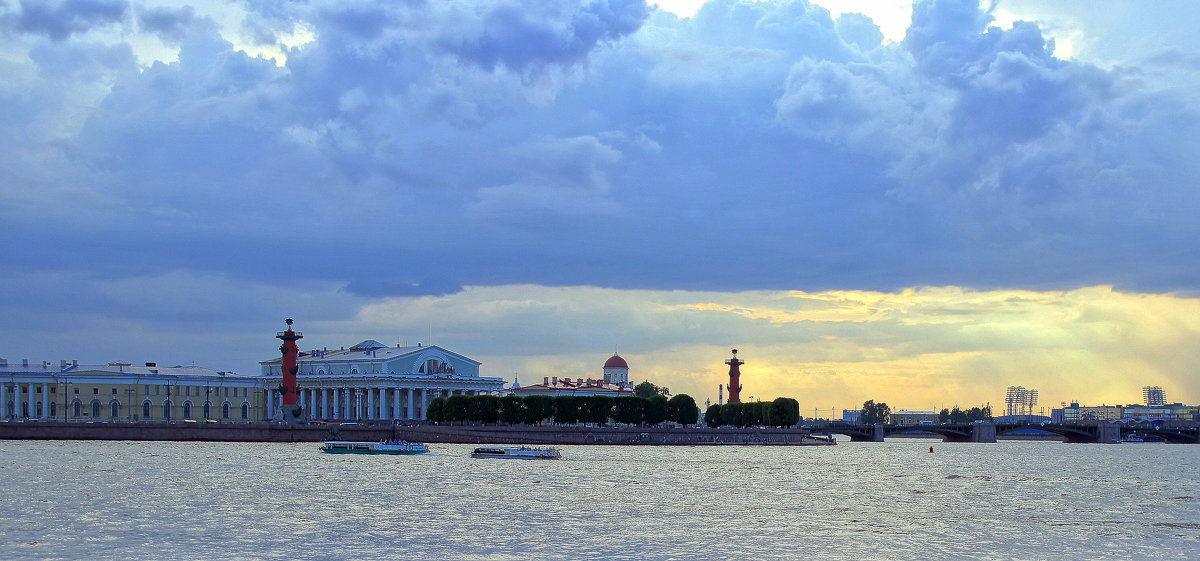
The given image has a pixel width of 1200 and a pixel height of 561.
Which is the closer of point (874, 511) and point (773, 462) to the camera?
point (874, 511)

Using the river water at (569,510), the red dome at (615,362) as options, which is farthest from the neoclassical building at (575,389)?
the river water at (569,510)

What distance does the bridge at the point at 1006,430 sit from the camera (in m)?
142

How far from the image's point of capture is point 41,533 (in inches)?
1421

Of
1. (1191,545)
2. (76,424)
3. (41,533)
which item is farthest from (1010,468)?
(76,424)

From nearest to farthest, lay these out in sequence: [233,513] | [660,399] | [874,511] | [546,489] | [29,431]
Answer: [233,513]
[874,511]
[546,489]
[29,431]
[660,399]

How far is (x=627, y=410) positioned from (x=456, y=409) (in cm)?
1426

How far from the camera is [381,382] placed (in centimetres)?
13062

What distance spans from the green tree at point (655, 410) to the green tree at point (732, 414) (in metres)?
13.6

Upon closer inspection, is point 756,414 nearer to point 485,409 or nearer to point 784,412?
point 784,412

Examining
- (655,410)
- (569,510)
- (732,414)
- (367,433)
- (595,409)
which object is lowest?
(367,433)

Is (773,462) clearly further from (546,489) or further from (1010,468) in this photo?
(546,489)

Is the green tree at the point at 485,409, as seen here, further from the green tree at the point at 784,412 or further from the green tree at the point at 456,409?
the green tree at the point at 784,412

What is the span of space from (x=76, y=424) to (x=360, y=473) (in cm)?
4683

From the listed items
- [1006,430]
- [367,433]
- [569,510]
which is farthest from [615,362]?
[569,510]
